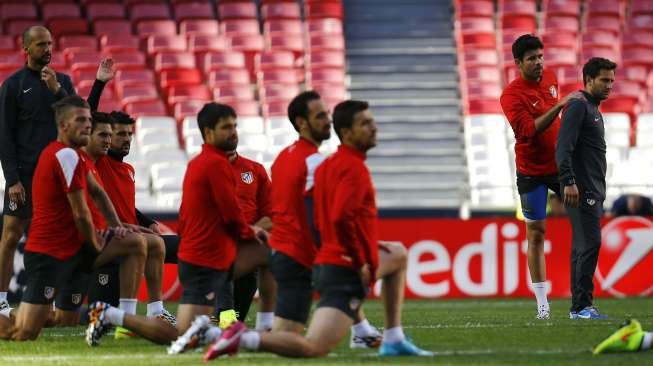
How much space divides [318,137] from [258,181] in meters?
2.08

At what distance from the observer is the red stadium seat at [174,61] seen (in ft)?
67.9

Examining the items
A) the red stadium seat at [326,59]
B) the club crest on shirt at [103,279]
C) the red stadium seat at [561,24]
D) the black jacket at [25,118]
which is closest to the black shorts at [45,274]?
the black jacket at [25,118]

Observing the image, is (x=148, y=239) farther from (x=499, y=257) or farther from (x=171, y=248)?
(x=499, y=257)

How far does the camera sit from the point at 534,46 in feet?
32.1

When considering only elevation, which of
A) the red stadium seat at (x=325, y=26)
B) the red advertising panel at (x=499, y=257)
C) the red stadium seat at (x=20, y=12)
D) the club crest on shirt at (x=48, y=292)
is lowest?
the red advertising panel at (x=499, y=257)

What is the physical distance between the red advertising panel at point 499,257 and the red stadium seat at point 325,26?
7.10m

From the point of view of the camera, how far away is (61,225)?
849 centimetres

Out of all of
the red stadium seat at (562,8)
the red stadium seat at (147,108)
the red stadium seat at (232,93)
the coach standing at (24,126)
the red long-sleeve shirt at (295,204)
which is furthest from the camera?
the red stadium seat at (562,8)

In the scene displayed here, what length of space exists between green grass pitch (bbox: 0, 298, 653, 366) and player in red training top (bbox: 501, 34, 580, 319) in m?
0.51

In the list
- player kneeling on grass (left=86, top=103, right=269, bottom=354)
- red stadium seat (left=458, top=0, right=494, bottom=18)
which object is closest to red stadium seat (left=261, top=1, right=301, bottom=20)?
red stadium seat (left=458, top=0, right=494, bottom=18)

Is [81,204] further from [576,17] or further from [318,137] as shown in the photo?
[576,17]

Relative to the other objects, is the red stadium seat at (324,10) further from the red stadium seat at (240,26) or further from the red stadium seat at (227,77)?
the red stadium seat at (227,77)

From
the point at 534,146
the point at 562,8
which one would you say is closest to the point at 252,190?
the point at 534,146

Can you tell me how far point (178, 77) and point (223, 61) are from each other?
745 mm
